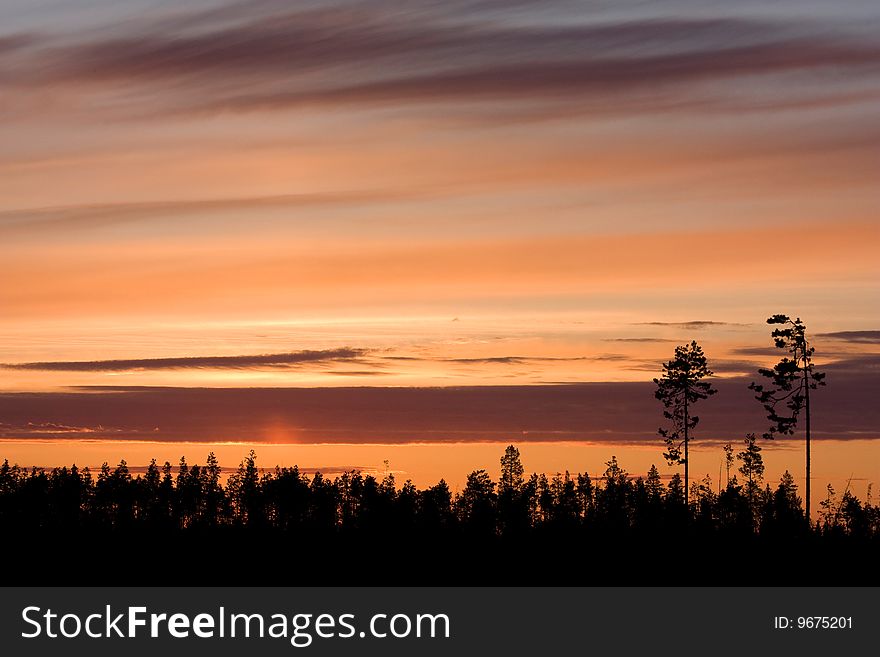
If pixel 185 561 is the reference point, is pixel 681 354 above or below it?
above
